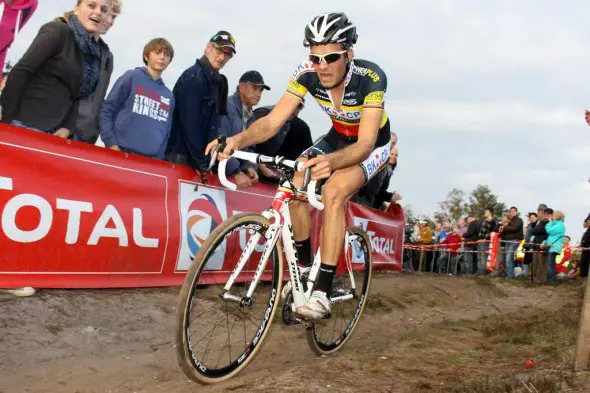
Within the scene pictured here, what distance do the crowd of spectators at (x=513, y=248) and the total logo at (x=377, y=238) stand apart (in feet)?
12.9

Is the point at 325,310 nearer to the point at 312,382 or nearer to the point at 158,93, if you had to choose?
the point at 312,382

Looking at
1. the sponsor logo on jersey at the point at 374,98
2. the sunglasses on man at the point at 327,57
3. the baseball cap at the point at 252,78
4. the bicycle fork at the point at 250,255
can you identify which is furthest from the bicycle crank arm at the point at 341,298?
→ the baseball cap at the point at 252,78

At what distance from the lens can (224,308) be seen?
424 centimetres

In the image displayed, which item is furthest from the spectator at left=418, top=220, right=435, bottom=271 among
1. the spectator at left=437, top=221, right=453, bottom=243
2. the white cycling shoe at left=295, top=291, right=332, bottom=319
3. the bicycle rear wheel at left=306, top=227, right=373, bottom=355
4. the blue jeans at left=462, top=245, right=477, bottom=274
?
the white cycling shoe at left=295, top=291, right=332, bottom=319

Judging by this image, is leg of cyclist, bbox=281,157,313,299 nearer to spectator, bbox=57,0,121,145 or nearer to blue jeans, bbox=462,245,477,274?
spectator, bbox=57,0,121,145

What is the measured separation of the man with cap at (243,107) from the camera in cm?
817

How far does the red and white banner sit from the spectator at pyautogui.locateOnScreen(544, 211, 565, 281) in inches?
→ 426

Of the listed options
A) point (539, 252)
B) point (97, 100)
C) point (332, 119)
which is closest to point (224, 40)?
point (97, 100)

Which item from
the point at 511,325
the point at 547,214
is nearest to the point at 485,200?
the point at 547,214

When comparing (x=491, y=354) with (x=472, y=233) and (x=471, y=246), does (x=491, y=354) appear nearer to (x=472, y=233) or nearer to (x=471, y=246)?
(x=472, y=233)

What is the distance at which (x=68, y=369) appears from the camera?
179 inches

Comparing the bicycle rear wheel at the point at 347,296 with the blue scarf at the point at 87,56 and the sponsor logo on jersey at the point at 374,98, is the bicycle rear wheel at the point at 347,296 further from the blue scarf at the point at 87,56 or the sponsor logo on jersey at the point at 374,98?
the blue scarf at the point at 87,56

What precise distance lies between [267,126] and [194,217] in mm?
2700

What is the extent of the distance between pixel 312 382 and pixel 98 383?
154 cm
